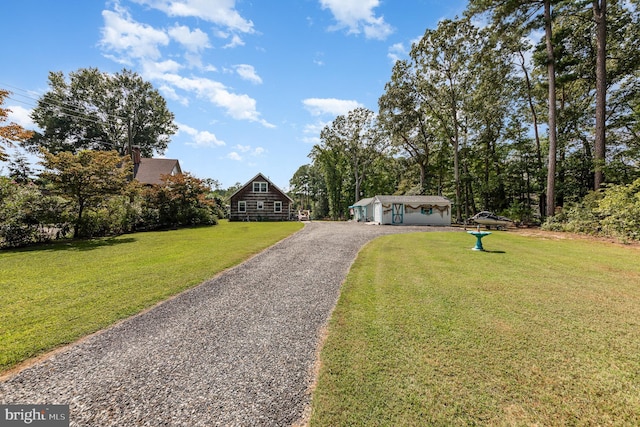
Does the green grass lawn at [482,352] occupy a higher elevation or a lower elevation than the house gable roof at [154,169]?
lower

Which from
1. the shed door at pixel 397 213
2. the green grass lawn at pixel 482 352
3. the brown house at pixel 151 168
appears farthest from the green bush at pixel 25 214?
the shed door at pixel 397 213

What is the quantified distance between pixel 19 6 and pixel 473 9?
23.6 metres

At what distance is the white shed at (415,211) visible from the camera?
24.4 m

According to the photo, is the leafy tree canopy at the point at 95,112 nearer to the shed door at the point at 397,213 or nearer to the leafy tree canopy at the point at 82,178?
the leafy tree canopy at the point at 82,178

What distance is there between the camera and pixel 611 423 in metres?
2.21

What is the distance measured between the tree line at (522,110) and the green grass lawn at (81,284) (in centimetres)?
2185

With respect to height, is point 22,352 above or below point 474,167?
below

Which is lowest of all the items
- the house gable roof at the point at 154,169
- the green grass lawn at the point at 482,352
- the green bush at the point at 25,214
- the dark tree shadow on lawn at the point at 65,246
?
the green grass lawn at the point at 482,352

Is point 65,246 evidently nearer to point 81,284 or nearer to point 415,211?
point 81,284

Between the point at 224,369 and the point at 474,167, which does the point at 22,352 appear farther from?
the point at 474,167

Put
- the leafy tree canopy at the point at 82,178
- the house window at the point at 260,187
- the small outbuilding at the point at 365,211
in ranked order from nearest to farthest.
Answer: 1. the leafy tree canopy at the point at 82,178
2. the house window at the point at 260,187
3. the small outbuilding at the point at 365,211

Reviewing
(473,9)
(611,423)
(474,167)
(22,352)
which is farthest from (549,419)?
(474,167)

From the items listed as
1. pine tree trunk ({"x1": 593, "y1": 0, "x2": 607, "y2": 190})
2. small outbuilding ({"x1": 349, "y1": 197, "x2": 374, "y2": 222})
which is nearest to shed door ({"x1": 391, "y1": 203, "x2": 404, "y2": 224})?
small outbuilding ({"x1": 349, "y1": 197, "x2": 374, "y2": 222})

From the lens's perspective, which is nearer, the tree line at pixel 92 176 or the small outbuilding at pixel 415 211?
the tree line at pixel 92 176
